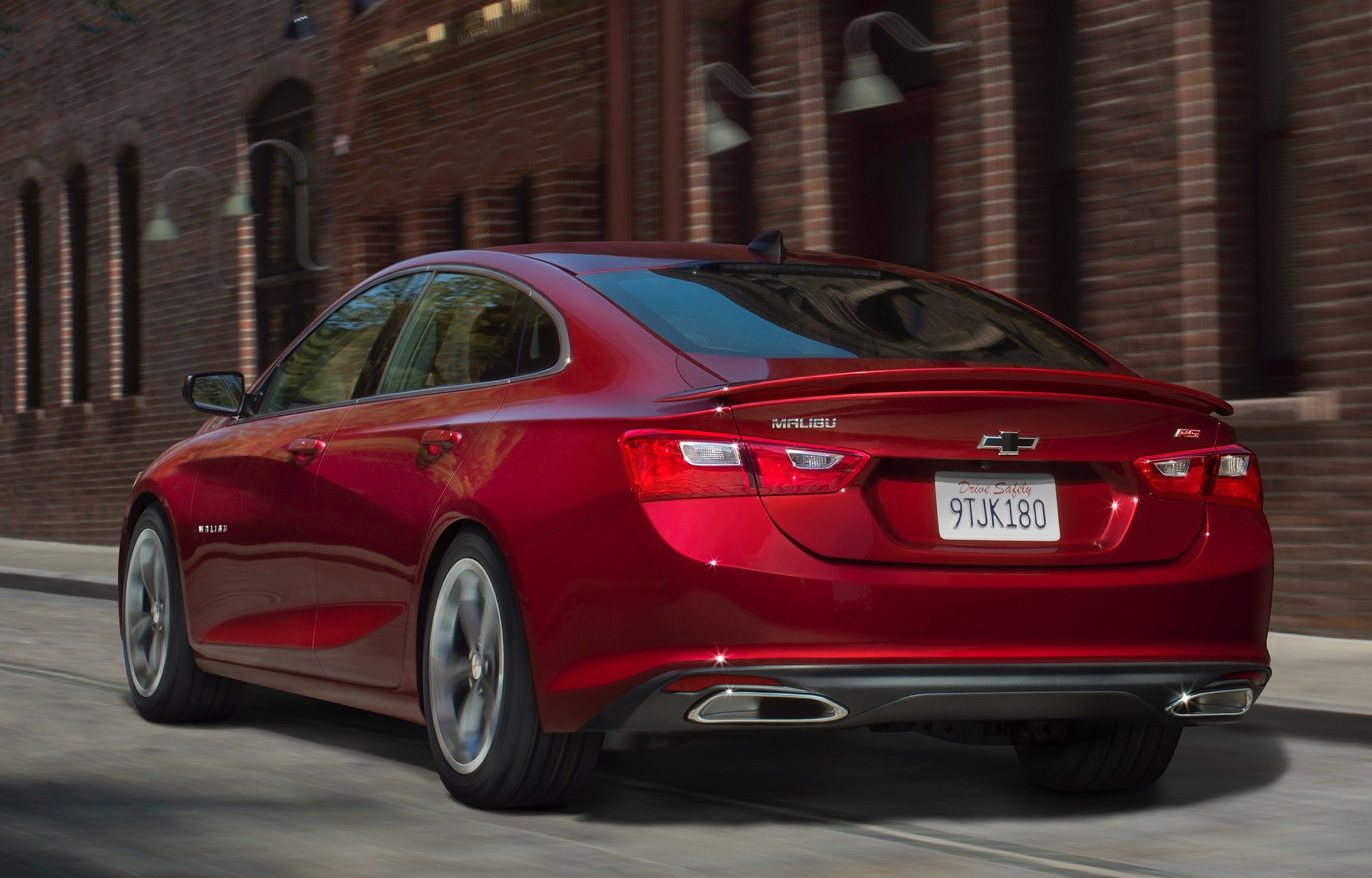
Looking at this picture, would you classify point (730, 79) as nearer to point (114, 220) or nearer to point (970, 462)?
point (970, 462)

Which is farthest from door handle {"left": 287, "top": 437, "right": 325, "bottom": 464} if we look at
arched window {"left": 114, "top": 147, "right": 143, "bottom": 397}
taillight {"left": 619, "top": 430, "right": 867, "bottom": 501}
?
arched window {"left": 114, "top": 147, "right": 143, "bottom": 397}

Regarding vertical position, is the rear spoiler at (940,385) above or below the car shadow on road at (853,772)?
above

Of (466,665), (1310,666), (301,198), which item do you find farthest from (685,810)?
(301,198)

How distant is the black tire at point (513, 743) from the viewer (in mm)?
5109

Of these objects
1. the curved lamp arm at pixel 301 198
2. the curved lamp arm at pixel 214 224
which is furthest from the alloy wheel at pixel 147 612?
the curved lamp arm at pixel 214 224

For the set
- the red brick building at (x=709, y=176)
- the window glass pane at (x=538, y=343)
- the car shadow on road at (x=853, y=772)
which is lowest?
the car shadow on road at (x=853, y=772)

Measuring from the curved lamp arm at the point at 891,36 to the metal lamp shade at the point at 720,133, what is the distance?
3.56ft

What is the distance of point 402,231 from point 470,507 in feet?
43.4

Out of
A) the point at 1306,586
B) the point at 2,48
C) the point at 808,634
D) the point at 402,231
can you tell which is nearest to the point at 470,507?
the point at 808,634

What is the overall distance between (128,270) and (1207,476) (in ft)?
62.6

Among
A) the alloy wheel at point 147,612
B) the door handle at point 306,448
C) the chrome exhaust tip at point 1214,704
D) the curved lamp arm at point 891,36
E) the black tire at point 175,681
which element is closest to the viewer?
the chrome exhaust tip at point 1214,704

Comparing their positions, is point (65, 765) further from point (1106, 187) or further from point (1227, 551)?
point (1106, 187)

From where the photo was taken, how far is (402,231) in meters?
18.2

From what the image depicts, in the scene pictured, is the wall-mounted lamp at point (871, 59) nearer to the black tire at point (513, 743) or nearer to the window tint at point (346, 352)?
the window tint at point (346, 352)
